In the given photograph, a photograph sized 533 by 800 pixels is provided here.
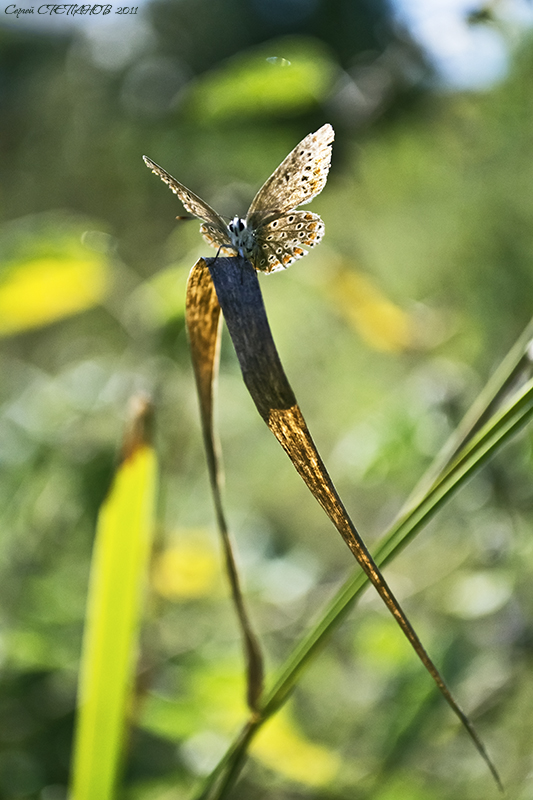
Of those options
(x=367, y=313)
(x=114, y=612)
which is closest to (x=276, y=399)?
(x=114, y=612)

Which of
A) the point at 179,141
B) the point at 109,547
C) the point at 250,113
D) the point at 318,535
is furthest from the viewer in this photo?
the point at 318,535

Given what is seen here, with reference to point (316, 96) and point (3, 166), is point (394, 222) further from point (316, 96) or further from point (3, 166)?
point (3, 166)

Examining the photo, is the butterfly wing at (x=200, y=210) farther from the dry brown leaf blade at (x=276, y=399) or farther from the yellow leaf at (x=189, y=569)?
the yellow leaf at (x=189, y=569)

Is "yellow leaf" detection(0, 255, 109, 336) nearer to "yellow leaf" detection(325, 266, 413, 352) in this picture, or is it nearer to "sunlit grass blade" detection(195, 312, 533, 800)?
"yellow leaf" detection(325, 266, 413, 352)

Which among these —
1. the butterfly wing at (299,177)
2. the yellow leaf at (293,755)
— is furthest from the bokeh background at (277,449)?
the butterfly wing at (299,177)

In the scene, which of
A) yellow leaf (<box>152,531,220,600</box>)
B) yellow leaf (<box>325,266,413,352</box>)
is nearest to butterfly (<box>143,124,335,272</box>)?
yellow leaf (<box>325,266,413,352</box>)

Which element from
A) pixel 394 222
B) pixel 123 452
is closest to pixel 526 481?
pixel 123 452
